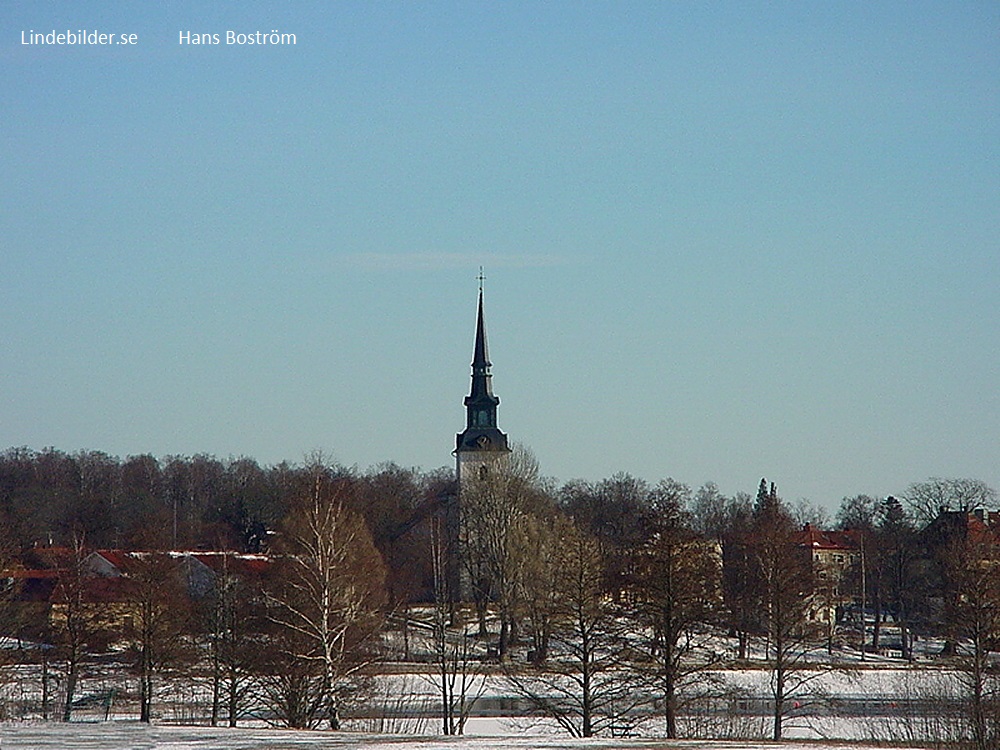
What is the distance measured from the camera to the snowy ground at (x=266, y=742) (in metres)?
26.8

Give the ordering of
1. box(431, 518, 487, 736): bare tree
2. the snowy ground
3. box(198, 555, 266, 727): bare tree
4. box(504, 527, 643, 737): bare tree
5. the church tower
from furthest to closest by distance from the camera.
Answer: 1. the church tower
2. box(431, 518, 487, 736): bare tree
3. box(198, 555, 266, 727): bare tree
4. box(504, 527, 643, 737): bare tree
5. the snowy ground

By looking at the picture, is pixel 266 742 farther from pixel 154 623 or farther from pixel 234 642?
pixel 154 623

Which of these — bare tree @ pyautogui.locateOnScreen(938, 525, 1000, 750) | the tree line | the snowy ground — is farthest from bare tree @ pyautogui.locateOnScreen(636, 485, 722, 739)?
bare tree @ pyautogui.locateOnScreen(938, 525, 1000, 750)

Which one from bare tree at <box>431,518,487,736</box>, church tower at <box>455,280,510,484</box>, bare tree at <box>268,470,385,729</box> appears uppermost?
church tower at <box>455,280,510,484</box>

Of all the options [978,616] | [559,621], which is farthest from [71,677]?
[978,616]

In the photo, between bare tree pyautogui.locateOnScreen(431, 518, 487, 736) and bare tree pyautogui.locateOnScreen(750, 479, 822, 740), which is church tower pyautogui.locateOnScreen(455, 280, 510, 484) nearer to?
bare tree pyautogui.locateOnScreen(431, 518, 487, 736)

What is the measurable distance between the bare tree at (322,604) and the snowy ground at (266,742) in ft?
19.0

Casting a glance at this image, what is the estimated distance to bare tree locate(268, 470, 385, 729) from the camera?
1474 inches

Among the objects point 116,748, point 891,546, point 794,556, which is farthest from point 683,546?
point 891,546

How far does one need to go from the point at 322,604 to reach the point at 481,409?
230 ft

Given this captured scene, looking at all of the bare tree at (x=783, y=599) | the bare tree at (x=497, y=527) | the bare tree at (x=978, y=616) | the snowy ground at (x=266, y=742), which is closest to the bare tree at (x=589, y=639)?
the bare tree at (x=783, y=599)

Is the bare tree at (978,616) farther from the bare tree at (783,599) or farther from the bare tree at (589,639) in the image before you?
the bare tree at (589,639)

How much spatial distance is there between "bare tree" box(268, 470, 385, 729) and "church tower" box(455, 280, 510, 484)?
5778 centimetres

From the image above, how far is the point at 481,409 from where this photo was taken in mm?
108062
